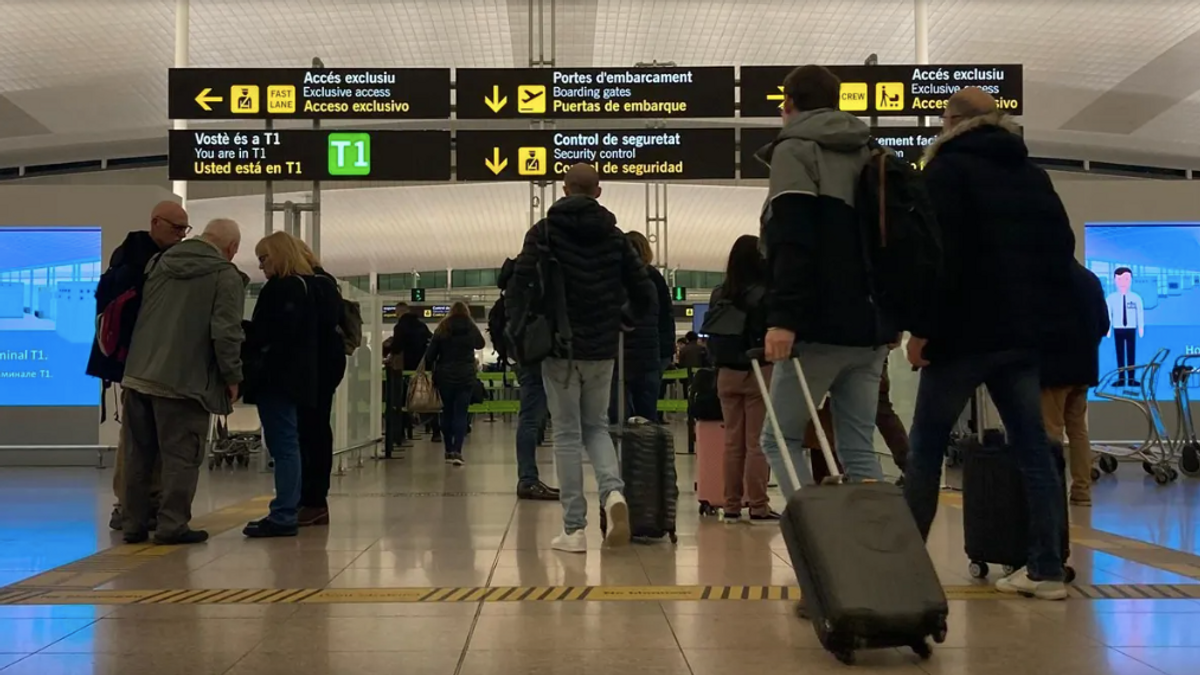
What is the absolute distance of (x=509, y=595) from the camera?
383 cm

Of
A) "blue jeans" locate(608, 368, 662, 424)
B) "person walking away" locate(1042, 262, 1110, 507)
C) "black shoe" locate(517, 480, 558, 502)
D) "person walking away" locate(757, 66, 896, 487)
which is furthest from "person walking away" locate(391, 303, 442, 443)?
"person walking away" locate(757, 66, 896, 487)

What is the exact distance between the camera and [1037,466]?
3.66 metres

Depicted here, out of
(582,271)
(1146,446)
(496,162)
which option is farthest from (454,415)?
(1146,446)

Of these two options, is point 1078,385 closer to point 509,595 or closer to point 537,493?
point 537,493

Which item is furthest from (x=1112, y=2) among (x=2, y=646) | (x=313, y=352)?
(x=2, y=646)

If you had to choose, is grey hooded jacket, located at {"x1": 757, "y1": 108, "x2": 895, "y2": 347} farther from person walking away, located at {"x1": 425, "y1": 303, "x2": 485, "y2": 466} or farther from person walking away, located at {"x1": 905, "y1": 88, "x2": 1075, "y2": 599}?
person walking away, located at {"x1": 425, "y1": 303, "x2": 485, "y2": 466}

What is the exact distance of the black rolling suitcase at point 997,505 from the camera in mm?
3910

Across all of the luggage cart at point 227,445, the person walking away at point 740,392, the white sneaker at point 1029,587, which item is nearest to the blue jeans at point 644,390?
the person walking away at point 740,392

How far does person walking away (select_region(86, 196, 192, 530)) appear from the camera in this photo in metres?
5.54

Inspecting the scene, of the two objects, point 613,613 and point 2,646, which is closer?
point 2,646

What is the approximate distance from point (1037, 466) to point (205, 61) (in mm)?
18500

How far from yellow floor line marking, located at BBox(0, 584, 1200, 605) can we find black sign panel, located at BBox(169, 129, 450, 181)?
21.7 ft

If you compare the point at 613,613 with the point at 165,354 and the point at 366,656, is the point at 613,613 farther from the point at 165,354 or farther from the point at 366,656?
the point at 165,354

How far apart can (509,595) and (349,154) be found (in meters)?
7.06
